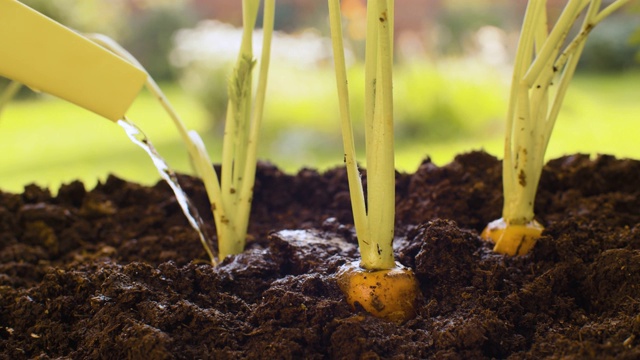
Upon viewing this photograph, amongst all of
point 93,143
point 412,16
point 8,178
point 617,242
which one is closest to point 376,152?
point 617,242

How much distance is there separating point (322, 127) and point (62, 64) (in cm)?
238

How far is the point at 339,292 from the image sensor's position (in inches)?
30.4

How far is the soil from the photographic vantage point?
2.26ft

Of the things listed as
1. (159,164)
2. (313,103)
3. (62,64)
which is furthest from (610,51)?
(62,64)

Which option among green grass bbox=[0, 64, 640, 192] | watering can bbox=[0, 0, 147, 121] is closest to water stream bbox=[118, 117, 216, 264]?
watering can bbox=[0, 0, 147, 121]

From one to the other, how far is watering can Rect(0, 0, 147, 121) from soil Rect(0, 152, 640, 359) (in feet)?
0.68

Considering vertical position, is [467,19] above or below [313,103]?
above

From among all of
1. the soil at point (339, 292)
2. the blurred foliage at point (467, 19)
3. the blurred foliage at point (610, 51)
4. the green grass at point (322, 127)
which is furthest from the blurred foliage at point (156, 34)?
the soil at point (339, 292)

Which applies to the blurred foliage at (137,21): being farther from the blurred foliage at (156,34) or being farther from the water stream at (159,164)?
the water stream at (159,164)

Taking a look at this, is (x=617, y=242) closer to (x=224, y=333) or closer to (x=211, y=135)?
(x=224, y=333)

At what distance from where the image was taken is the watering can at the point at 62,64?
81 centimetres

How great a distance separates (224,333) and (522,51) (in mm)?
502

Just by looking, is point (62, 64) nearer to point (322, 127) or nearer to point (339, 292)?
point (339, 292)

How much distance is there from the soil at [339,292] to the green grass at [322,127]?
167cm
